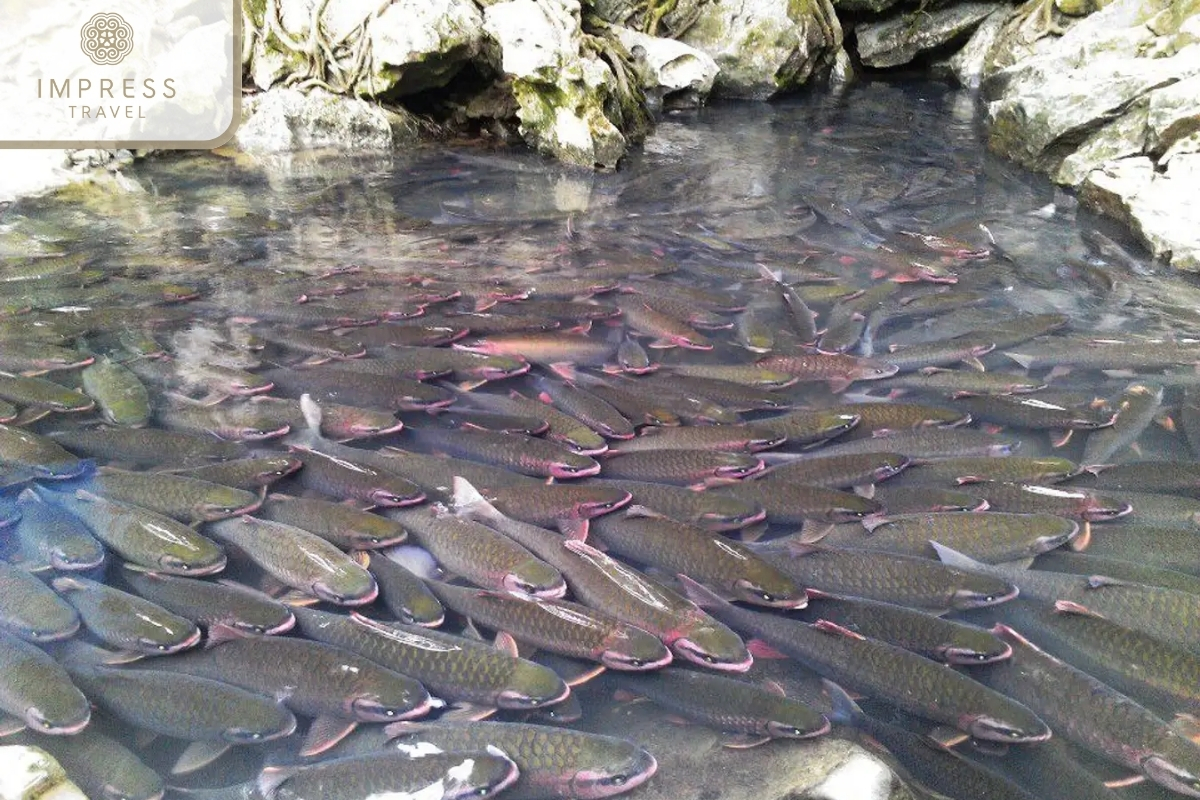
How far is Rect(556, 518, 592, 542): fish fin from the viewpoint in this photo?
118 inches

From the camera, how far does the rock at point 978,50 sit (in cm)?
1359

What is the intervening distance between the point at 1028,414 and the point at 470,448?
2.44 metres

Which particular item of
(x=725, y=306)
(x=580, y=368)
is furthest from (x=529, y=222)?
(x=580, y=368)

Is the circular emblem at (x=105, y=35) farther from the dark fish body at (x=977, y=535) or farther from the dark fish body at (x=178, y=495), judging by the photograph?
the dark fish body at (x=977, y=535)

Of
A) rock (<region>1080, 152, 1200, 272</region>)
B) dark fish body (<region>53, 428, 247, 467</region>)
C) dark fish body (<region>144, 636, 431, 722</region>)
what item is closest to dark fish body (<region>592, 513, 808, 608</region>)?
dark fish body (<region>144, 636, 431, 722</region>)

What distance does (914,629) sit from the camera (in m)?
2.59

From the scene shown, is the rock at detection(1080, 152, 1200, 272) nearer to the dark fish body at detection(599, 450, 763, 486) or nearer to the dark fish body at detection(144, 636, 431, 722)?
the dark fish body at detection(599, 450, 763, 486)

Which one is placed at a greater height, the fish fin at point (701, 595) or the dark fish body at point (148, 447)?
the dark fish body at point (148, 447)

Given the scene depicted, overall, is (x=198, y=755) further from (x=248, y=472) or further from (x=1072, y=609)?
(x=1072, y=609)

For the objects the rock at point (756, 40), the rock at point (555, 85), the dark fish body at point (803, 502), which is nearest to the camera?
the dark fish body at point (803, 502)

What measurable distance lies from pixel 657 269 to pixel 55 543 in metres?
3.70

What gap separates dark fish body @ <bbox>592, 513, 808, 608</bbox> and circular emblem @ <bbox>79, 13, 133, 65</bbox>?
879 cm

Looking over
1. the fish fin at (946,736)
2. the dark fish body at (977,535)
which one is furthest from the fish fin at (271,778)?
the dark fish body at (977,535)

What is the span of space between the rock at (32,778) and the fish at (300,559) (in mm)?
817
